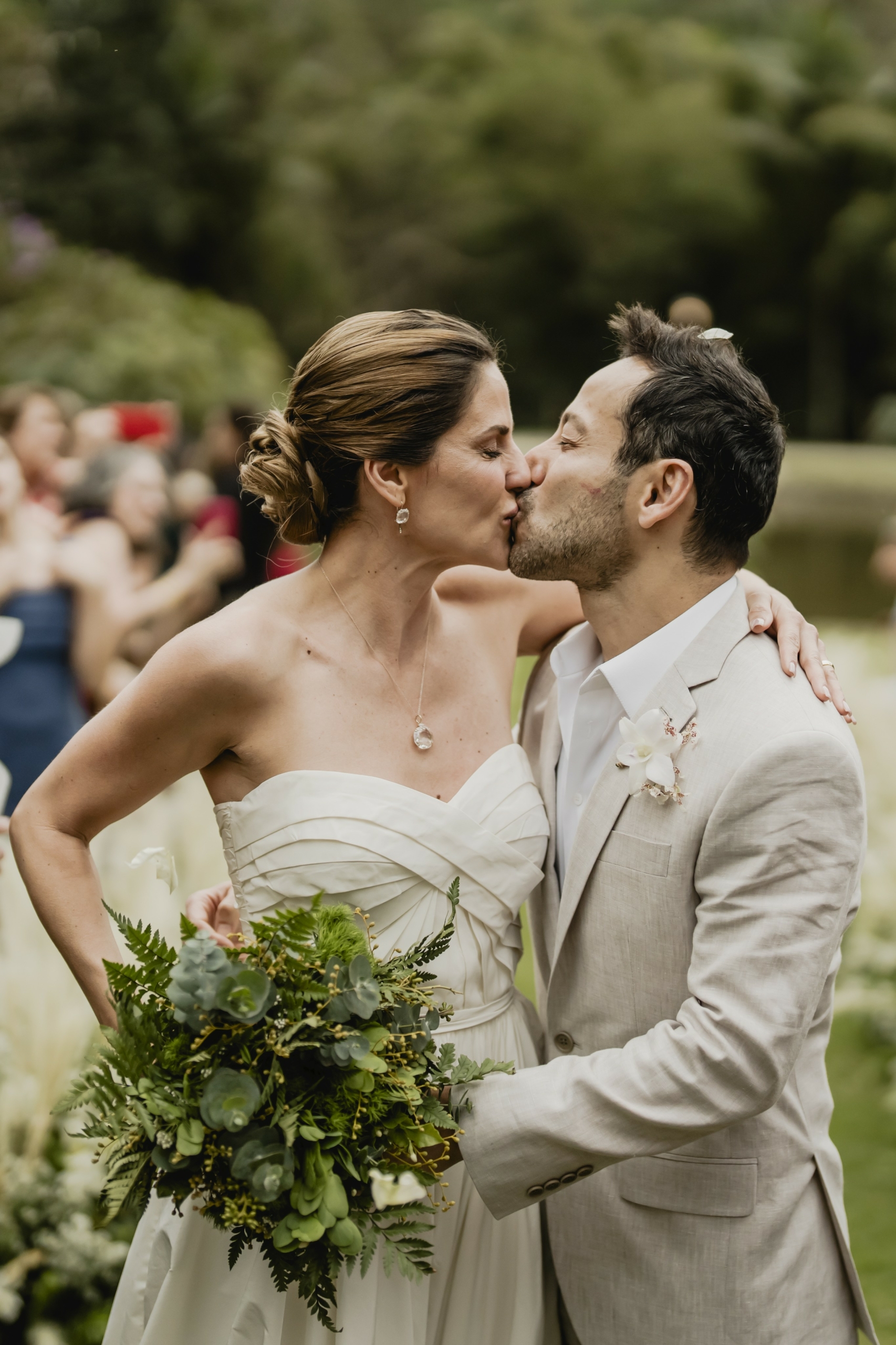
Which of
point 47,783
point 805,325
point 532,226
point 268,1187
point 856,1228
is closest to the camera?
point 268,1187

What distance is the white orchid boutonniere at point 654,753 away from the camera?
2439mm

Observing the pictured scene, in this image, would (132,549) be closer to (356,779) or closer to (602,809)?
(356,779)

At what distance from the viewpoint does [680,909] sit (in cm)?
245

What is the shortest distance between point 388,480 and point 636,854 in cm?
98

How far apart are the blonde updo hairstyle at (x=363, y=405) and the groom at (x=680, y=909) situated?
26 cm

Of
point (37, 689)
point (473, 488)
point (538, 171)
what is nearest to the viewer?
point (473, 488)

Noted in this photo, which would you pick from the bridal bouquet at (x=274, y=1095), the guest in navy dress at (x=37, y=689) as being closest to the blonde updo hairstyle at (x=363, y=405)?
the bridal bouquet at (x=274, y=1095)

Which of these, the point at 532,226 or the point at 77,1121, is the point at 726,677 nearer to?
the point at 77,1121

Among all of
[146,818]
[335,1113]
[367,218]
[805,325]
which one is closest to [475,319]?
[367,218]

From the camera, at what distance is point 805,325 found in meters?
46.8

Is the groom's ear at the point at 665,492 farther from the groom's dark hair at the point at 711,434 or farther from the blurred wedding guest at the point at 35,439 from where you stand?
the blurred wedding guest at the point at 35,439

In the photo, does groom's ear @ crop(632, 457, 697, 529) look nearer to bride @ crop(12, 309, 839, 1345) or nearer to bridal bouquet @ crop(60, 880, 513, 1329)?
bride @ crop(12, 309, 839, 1345)

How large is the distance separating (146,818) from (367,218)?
48.1 m

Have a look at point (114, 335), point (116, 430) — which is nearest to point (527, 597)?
point (116, 430)
